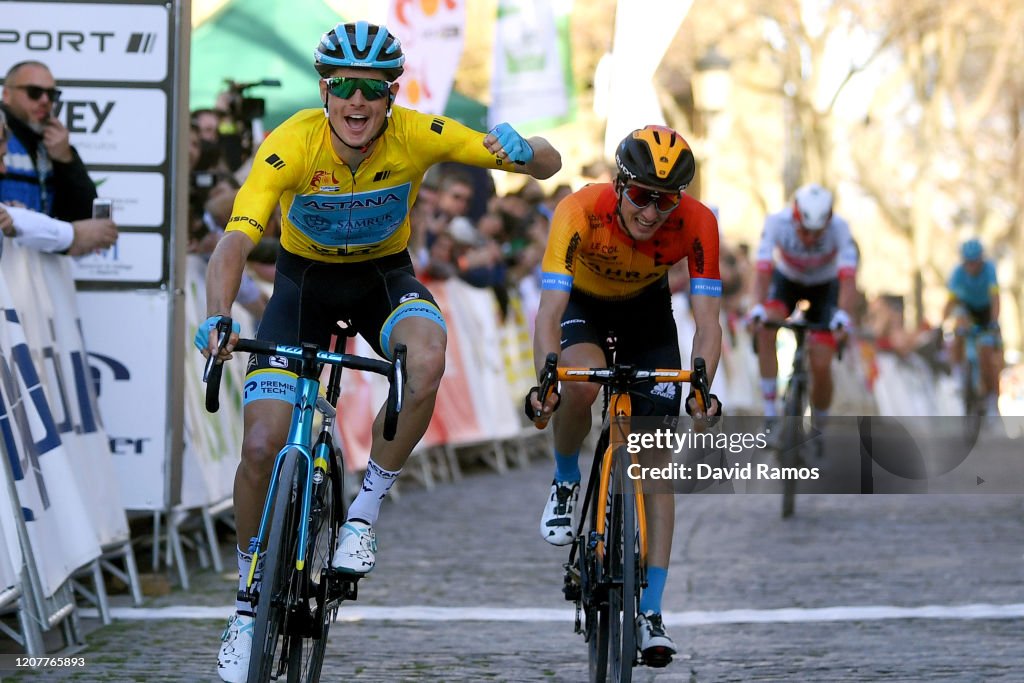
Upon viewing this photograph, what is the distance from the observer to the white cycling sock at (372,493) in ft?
22.1

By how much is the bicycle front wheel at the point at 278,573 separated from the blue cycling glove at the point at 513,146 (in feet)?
4.41

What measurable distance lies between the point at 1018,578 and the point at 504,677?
14.3 feet

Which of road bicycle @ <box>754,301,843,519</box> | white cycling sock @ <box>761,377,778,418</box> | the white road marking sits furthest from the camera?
white cycling sock @ <box>761,377,778,418</box>

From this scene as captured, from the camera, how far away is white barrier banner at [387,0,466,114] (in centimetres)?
1509

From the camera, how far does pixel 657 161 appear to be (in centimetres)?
686

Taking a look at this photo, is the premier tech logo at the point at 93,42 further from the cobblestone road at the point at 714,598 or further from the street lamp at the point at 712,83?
the street lamp at the point at 712,83

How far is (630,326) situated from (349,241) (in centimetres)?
138

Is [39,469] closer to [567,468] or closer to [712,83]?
[567,468]

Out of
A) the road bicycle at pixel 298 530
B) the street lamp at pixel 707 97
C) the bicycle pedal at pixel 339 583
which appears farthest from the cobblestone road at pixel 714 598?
the street lamp at pixel 707 97

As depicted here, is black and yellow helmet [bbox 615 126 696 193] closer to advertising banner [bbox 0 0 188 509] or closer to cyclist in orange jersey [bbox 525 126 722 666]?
cyclist in orange jersey [bbox 525 126 722 666]

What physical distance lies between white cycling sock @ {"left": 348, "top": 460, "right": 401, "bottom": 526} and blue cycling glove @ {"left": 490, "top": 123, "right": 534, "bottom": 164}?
1229 mm

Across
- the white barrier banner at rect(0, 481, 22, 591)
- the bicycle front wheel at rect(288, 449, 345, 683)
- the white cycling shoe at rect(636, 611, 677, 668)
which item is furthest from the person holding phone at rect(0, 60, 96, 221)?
the white cycling shoe at rect(636, 611, 677, 668)

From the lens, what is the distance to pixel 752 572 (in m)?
11.0

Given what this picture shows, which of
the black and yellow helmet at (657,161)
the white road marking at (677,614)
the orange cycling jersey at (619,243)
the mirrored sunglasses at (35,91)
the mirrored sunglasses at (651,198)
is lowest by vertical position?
the white road marking at (677,614)
